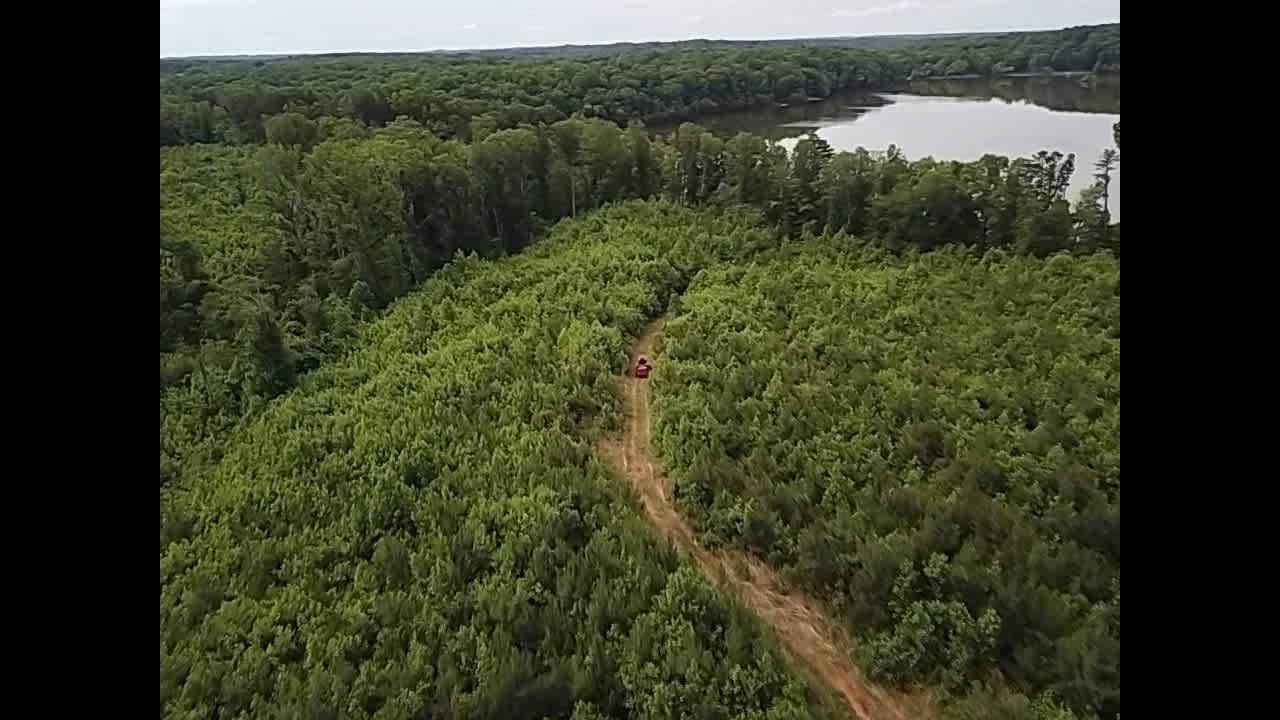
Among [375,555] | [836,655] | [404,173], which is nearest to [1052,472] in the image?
[836,655]

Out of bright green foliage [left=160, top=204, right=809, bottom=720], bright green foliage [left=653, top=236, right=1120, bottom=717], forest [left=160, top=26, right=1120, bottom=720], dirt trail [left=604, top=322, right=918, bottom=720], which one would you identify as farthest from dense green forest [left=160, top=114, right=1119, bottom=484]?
dirt trail [left=604, top=322, right=918, bottom=720]

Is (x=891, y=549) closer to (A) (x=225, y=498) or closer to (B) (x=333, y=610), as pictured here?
(B) (x=333, y=610)

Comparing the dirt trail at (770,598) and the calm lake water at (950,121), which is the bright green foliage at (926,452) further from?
the calm lake water at (950,121)

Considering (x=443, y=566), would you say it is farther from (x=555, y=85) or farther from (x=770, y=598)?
(x=555, y=85)

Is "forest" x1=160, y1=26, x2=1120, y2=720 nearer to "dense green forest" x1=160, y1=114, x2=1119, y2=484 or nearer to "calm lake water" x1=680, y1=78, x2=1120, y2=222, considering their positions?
"dense green forest" x1=160, y1=114, x2=1119, y2=484

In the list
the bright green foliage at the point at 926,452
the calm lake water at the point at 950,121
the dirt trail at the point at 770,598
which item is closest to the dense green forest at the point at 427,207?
the calm lake water at the point at 950,121

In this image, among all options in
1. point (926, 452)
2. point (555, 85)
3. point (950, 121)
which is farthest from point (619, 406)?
point (555, 85)

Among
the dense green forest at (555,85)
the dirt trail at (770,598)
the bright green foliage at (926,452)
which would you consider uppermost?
the dense green forest at (555,85)
